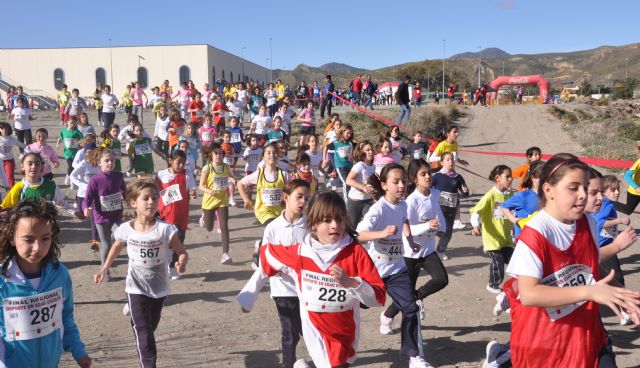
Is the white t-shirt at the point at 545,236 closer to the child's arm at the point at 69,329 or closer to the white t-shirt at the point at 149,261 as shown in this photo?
the child's arm at the point at 69,329

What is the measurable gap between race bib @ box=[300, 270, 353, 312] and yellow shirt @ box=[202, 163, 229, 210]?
5308mm

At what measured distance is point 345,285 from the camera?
3.69 meters

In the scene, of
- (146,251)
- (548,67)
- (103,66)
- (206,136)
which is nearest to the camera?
(146,251)

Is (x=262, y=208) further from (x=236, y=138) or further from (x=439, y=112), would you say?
(x=439, y=112)

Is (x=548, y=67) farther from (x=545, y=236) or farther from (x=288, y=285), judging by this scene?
(x=545, y=236)

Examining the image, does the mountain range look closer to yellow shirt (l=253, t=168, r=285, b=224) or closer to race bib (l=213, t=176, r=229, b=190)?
race bib (l=213, t=176, r=229, b=190)

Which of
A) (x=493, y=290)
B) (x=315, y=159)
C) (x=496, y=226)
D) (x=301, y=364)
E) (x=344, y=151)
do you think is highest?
(x=344, y=151)

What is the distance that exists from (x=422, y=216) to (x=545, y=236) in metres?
3.42

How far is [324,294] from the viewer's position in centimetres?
393

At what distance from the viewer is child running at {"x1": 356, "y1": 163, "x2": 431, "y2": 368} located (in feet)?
17.2

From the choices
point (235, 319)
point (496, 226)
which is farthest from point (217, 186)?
point (496, 226)

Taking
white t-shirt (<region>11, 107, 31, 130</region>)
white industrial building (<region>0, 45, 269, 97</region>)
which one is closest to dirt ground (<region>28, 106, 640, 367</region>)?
white t-shirt (<region>11, 107, 31, 130</region>)

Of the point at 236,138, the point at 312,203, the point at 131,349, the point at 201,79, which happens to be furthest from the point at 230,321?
the point at 201,79

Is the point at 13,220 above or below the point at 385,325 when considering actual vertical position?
above
